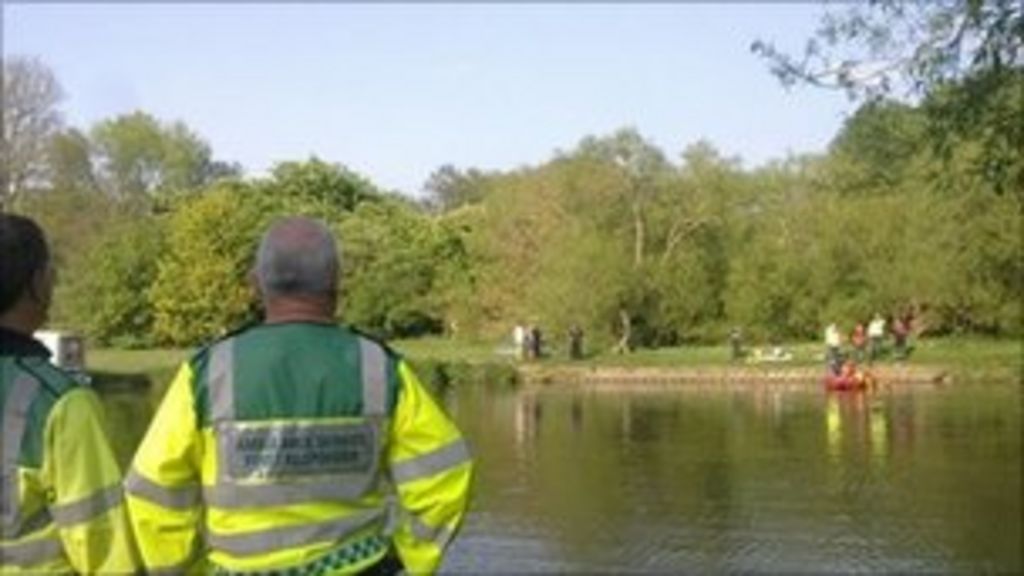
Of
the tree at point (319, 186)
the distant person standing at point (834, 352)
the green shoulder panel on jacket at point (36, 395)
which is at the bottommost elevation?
the green shoulder panel on jacket at point (36, 395)

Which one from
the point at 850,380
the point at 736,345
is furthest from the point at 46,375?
the point at 736,345

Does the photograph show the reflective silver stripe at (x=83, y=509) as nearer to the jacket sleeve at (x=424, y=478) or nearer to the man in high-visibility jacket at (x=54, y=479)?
the man in high-visibility jacket at (x=54, y=479)

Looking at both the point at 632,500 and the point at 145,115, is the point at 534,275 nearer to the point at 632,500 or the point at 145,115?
the point at 632,500

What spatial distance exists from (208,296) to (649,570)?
3669 cm

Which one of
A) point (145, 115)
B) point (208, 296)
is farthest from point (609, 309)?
point (145, 115)

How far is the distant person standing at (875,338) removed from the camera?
4516 cm

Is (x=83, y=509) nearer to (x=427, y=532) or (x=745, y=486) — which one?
(x=427, y=532)

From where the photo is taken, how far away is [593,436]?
97.3 feet

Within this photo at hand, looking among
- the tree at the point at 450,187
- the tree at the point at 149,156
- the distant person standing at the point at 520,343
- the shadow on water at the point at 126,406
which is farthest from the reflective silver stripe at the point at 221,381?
the tree at the point at 450,187

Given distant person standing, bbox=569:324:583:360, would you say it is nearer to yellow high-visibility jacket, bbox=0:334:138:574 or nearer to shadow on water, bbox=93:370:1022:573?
shadow on water, bbox=93:370:1022:573

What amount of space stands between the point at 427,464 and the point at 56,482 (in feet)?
3.17

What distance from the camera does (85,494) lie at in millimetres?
4230

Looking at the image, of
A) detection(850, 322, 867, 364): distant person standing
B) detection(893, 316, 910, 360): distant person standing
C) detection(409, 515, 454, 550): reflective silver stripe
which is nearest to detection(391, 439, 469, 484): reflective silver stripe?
detection(409, 515, 454, 550): reflective silver stripe

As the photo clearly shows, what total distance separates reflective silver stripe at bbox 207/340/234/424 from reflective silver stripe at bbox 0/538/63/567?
0.54 m
